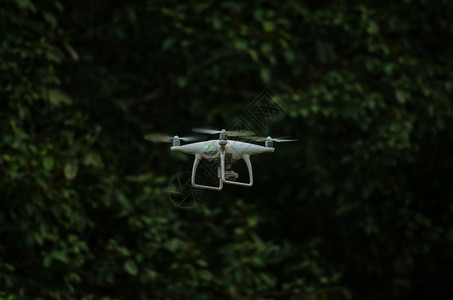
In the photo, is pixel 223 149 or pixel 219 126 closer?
pixel 223 149

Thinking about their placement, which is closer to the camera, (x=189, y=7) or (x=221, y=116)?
(x=189, y=7)

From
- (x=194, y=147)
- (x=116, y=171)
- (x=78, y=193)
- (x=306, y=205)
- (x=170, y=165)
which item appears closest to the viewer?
(x=194, y=147)

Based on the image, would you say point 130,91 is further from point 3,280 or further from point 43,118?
point 3,280

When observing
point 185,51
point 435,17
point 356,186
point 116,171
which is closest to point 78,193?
point 116,171

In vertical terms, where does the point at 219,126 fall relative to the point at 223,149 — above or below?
above

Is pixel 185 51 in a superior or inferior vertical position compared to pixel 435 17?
inferior

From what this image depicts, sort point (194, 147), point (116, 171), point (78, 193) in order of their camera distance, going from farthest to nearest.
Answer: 1. point (116, 171)
2. point (78, 193)
3. point (194, 147)

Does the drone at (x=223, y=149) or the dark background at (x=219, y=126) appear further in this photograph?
the dark background at (x=219, y=126)

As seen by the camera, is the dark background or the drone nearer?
the drone
